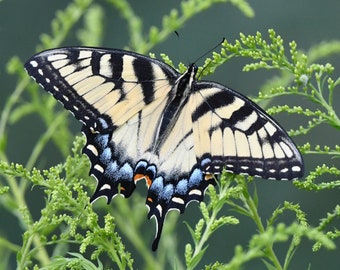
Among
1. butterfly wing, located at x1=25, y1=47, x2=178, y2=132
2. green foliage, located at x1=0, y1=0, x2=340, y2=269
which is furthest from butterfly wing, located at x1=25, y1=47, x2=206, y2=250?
green foliage, located at x1=0, y1=0, x2=340, y2=269

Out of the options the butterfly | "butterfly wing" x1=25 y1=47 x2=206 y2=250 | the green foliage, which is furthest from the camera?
"butterfly wing" x1=25 y1=47 x2=206 y2=250

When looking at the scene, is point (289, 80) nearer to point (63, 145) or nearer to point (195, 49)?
point (63, 145)

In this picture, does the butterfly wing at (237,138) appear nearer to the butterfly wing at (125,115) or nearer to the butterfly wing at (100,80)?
the butterfly wing at (125,115)

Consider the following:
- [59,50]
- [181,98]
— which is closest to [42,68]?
[59,50]

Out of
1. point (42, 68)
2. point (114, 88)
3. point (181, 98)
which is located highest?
point (42, 68)

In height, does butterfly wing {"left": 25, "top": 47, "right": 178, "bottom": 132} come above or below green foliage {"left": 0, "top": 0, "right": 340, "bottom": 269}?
above

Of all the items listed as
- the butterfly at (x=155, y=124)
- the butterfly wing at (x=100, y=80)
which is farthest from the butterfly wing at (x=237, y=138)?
the butterfly wing at (x=100, y=80)

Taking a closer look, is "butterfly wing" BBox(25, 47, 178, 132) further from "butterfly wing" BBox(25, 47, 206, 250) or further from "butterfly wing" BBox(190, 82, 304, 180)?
"butterfly wing" BBox(190, 82, 304, 180)

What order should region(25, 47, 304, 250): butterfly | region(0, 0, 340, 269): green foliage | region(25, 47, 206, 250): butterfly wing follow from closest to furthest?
1. region(0, 0, 340, 269): green foliage
2. region(25, 47, 304, 250): butterfly
3. region(25, 47, 206, 250): butterfly wing
